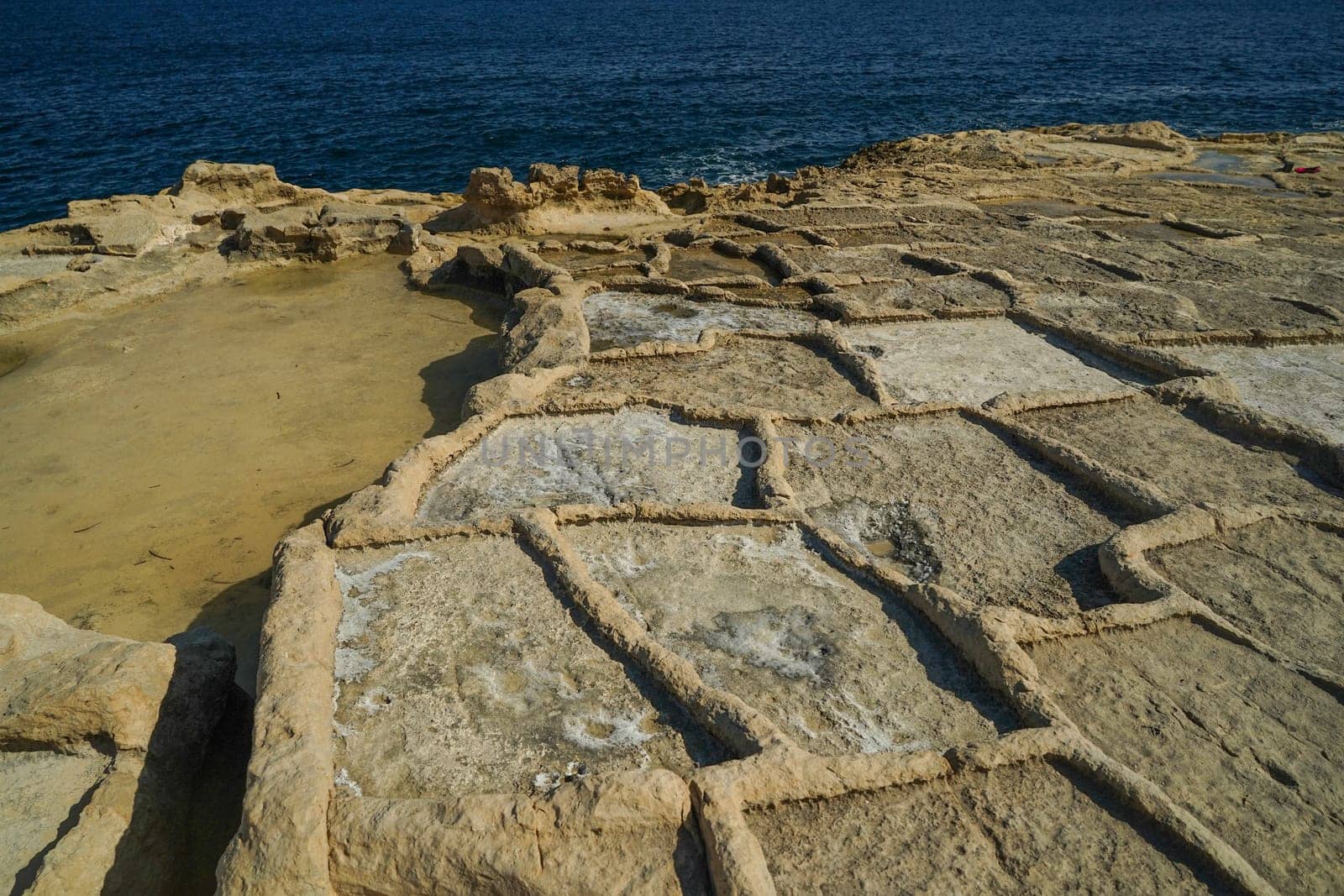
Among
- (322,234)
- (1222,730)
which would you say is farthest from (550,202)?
(1222,730)

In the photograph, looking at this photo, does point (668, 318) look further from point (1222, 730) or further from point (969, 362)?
point (1222, 730)

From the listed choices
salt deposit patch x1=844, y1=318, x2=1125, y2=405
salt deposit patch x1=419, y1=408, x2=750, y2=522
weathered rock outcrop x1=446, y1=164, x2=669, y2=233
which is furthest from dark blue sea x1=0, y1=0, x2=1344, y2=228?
salt deposit patch x1=419, y1=408, x2=750, y2=522

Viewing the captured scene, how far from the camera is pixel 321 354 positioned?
6285 mm

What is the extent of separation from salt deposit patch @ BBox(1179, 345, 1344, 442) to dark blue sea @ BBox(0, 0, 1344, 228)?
12664 mm

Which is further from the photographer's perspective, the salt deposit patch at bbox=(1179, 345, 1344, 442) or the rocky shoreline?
the salt deposit patch at bbox=(1179, 345, 1344, 442)

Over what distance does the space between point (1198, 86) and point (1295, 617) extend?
29766 mm

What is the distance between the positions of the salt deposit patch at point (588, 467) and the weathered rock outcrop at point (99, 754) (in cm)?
112

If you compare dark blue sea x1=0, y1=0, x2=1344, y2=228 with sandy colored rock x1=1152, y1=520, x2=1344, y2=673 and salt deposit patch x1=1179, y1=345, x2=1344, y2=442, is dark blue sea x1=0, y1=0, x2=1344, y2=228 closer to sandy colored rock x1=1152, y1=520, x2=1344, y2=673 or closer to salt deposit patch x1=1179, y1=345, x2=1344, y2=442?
salt deposit patch x1=1179, y1=345, x2=1344, y2=442

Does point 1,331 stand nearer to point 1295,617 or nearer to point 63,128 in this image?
point 1295,617

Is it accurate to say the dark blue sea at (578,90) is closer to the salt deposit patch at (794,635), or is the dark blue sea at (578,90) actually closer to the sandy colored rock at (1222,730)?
the salt deposit patch at (794,635)

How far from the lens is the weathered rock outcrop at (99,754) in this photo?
2266 millimetres

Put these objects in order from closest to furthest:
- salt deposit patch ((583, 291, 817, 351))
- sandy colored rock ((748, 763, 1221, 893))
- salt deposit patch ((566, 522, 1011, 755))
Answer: sandy colored rock ((748, 763, 1221, 893)) → salt deposit patch ((566, 522, 1011, 755)) → salt deposit patch ((583, 291, 817, 351))

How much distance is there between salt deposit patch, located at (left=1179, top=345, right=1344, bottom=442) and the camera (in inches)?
177

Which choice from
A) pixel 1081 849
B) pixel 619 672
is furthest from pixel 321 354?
pixel 1081 849
